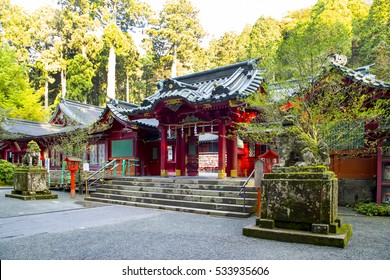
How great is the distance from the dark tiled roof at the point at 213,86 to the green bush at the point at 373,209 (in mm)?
5259

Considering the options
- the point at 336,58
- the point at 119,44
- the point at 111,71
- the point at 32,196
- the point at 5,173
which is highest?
the point at 119,44

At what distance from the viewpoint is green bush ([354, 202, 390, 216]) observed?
8.58 m

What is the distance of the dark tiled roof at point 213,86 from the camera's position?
11.2 metres

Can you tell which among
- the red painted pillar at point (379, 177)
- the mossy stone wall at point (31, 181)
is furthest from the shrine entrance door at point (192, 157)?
the red painted pillar at point (379, 177)

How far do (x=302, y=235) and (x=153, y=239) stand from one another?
2854mm

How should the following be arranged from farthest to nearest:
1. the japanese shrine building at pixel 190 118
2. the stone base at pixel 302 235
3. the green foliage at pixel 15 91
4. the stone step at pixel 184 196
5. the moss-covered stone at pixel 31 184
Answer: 1. the green foliage at pixel 15 91
2. the moss-covered stone at pixel 31 184
3. the japanese shrine building at pixel 190 118
4. the stone step at pixel 184 196
5. the stone base at pixel 302 235

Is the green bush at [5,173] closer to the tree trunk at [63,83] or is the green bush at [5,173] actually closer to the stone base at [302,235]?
the stone base at [302,235]

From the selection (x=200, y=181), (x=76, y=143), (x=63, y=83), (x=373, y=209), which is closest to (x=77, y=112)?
(x=76, y=143)

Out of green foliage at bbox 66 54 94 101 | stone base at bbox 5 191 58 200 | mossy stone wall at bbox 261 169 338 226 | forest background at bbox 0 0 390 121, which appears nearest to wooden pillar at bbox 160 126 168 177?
stone base at bbox 5 191 58 200

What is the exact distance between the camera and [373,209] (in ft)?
28.6

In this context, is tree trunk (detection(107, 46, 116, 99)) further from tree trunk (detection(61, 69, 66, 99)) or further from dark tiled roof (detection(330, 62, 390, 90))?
dark tiled roof (detection(330, 62, 390, 90))

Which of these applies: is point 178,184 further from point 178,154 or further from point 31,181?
point 31,181

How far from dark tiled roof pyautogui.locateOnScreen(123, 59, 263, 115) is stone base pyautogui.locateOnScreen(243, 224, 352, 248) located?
5847mm

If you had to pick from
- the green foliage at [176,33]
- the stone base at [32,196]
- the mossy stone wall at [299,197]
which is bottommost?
the stone base at [32,196]
